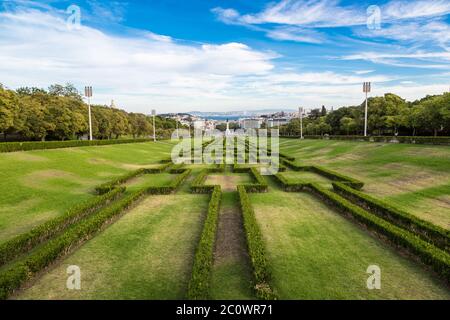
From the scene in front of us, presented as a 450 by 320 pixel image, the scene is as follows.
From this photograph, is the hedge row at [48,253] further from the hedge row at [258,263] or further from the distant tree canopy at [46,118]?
the distant tree canopy at [46,118]

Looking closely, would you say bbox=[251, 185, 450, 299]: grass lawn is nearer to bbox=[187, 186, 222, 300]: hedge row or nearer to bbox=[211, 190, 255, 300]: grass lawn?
bbox=[211, 190, 255, 300]: grass lawn

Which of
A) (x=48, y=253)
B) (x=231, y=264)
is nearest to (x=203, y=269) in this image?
(x=231, y=264)

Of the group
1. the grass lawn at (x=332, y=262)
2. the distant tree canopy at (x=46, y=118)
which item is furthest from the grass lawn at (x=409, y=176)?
the distant tree canopy at (x=46, y=118)

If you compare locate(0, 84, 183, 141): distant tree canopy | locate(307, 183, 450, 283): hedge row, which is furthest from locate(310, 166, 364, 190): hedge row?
locate(0, 84, 183, 141): distant tree canopy

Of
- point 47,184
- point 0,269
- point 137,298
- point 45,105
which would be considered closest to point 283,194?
point 137,298
